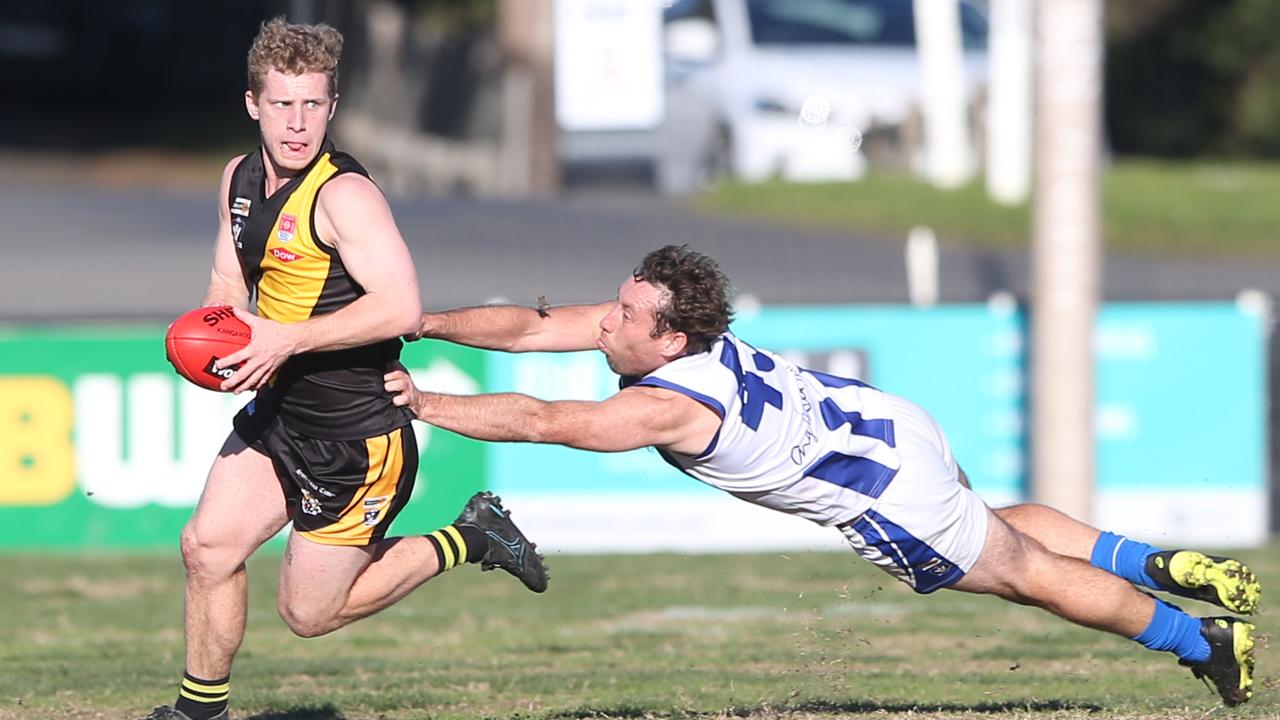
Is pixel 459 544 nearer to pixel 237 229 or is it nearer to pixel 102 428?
pixel 237 229

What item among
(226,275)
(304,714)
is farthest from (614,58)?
(226,275)

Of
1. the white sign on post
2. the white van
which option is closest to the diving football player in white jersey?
the white van

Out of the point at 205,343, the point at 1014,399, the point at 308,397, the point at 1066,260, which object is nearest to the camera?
the point at 205,343

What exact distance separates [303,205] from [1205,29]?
24.1 meters

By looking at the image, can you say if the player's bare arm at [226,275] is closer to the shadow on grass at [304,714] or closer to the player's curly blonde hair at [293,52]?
the player's curly blonde hair at [293,52]

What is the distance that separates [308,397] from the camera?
6207 millimetres

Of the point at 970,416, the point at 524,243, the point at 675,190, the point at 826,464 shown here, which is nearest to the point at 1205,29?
the point at 675,190

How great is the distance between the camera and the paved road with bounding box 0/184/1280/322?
46.9ft

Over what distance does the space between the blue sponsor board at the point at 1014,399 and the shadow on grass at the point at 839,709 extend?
5.09 meters

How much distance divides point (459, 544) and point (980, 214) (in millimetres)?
11947

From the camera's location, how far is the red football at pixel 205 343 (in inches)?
230

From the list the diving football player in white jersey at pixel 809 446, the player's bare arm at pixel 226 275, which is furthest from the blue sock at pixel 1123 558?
the player's bare arm at pixel 226 275

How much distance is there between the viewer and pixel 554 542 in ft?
40.9

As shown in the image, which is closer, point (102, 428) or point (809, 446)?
point (809, 446)
